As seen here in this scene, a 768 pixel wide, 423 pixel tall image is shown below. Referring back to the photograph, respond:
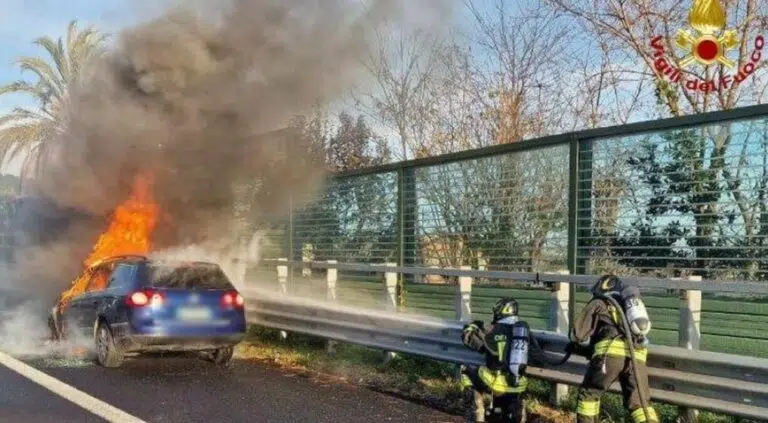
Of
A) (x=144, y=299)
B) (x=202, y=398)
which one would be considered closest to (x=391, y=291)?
(x=144, y=299)

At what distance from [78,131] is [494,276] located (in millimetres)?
10477

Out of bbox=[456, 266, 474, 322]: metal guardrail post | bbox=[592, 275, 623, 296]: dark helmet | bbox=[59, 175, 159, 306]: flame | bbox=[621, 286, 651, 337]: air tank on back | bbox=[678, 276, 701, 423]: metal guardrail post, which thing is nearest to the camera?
bbox=[621, 286, 651, 337]: air tank on back

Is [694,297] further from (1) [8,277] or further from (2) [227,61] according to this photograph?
(1) [8,277]

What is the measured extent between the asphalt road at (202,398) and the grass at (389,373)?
338mm

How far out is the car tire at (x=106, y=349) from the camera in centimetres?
975

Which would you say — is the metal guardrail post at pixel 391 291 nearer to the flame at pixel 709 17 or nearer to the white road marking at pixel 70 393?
the white road marking at pixel 70 393

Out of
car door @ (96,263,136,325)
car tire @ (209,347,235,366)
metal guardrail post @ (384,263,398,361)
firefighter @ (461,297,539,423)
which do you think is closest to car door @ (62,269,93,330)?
car door @ (96,263,136,325)

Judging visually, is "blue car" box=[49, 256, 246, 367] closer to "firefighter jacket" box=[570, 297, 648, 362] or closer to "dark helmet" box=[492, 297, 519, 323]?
"dark helmet" box=[492, 297, 519, 323]

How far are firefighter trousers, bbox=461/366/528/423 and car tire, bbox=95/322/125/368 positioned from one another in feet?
16.0

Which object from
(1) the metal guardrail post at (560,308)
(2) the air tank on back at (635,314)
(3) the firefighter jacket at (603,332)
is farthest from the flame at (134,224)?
(2) the air tank on back at (635,314)

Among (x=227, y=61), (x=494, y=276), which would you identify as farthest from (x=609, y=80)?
(x=494, y=276)

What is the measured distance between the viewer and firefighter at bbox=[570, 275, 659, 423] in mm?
5848

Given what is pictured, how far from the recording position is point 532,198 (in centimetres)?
918

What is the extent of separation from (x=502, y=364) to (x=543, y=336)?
0.62 m
